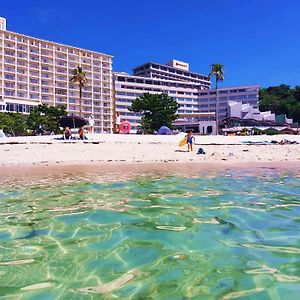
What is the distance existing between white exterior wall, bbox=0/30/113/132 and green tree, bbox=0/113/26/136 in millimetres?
19861

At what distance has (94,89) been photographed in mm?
127000

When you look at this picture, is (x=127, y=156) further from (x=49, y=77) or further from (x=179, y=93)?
(x=179, y=93)

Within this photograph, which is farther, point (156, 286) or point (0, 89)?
point (0, 89)

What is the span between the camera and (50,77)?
118m

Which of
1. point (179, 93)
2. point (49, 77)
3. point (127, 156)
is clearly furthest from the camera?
point (179, 93)

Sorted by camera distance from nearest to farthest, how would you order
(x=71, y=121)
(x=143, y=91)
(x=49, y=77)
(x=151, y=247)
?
1. (x=151, y=247)
2. (x=71, y=121)
3. (x=49, y=77)
4. (x=143, y=91)

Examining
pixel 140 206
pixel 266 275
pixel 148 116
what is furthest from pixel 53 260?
pixel 148 116

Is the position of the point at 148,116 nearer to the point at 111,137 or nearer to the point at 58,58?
the point at 111,137

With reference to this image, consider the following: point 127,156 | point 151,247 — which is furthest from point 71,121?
point 151,247

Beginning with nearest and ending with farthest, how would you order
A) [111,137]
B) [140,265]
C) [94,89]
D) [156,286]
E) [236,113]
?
[156,286] → [140,265] → [111,137] → [236,113] → [94,89]

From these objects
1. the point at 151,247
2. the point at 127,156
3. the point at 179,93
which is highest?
the point at 179,93

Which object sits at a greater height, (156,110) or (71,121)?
Answer: (156,110)

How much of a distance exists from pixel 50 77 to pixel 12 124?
4937 centimetres

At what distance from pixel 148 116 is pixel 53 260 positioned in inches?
2955
